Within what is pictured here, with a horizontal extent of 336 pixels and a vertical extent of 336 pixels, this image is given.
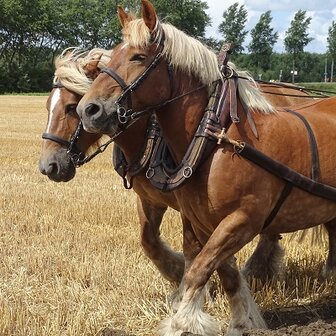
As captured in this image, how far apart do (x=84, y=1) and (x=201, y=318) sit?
68.6 metres

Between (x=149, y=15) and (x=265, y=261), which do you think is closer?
(x=149, y=15)

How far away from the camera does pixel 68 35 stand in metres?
59.5

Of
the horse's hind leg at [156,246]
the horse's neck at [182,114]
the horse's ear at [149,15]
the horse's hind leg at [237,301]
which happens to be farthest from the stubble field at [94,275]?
the horse's ear at [149,15]

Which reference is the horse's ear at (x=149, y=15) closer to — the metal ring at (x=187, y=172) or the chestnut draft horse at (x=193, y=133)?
the chestnut draft horse at (x=193, y=133)

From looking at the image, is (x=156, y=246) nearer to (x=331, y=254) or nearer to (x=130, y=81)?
(x=331, y=254)

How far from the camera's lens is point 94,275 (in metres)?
4.52

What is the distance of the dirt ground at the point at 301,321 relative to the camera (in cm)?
330

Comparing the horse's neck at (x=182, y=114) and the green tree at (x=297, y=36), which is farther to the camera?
the green tree at (x=297, y=36)

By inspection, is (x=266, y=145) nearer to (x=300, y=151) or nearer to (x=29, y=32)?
(x=300, y=151)

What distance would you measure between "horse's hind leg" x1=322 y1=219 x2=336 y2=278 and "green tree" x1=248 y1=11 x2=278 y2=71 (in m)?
62.5

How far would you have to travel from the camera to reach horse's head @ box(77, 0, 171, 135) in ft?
9.58

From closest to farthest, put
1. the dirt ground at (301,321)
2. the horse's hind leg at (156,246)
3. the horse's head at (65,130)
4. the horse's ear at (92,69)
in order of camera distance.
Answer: the dirt ground at (301,321)
the horse's head at (65,130)
the horse's ear at (92,69)
the horse's hind leg at (156,246)

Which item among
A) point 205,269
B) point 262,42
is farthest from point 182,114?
point 262,42

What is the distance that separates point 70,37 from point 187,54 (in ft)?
193
